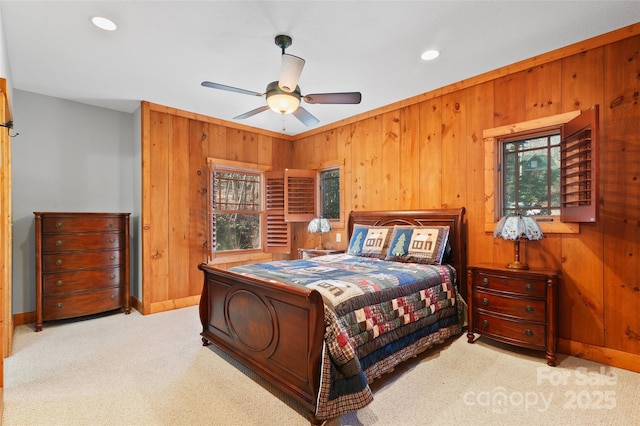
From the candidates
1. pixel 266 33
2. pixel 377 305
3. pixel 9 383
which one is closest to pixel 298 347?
pixel 377 305

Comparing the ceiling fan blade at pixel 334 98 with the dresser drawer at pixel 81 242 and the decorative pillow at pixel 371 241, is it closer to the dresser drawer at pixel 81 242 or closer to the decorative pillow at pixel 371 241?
the decorative pillow at pixel 371 241

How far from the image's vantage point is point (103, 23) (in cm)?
245

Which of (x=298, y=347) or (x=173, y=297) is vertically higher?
(x=298, y=347)

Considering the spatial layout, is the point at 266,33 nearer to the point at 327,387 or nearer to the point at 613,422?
the point at 327,387

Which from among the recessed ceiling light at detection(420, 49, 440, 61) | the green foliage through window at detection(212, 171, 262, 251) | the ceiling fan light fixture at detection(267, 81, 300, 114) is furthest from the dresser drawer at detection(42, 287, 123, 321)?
the recessed ceiling light at detection(420, 49, 440, 61)

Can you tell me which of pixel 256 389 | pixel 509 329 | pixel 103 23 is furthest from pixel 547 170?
pixel 103 23

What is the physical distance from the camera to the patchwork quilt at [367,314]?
73.0 inches

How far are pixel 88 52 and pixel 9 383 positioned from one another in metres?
2.89

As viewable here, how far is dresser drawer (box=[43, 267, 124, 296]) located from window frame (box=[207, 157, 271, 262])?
1.25m

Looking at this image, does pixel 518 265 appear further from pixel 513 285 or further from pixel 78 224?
pixel 78 224

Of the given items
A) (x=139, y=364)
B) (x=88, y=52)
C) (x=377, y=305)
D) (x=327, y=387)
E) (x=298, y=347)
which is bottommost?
(x=139, y=364)

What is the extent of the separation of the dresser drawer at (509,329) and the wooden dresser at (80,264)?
169 inches

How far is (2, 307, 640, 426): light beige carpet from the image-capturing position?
194cm

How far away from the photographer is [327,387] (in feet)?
5.95
